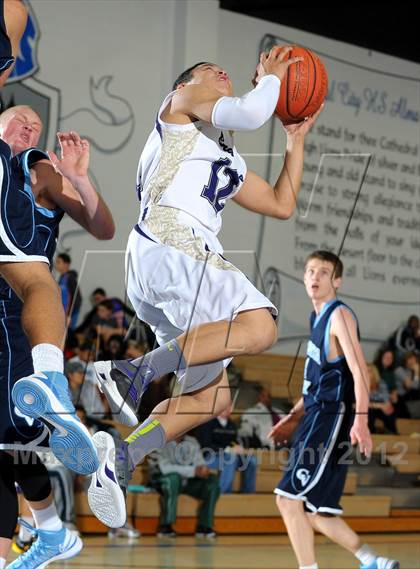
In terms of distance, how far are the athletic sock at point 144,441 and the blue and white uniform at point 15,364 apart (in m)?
0.32

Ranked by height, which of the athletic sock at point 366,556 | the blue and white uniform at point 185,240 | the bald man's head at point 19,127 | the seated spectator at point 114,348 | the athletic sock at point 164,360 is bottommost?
the athletic sock at point 366,556

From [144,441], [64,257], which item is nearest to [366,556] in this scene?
[144,441]

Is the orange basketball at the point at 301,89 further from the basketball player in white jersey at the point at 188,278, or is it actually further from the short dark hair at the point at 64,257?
the short dark hair at the point at 64,257

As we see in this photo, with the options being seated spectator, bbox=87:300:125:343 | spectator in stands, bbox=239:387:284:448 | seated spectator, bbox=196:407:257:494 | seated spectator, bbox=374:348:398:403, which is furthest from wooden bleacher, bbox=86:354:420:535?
seated spectator, bbox=87:300:125:343

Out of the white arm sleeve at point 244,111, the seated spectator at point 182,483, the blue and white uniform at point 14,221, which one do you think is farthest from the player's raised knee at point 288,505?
the seated spectator at point 182,483

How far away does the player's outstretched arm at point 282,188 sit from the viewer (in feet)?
14.4

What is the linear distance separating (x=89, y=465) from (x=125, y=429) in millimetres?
6404

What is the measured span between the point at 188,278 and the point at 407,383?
963 cm

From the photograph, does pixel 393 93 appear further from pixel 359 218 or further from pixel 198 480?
pixel 198 480

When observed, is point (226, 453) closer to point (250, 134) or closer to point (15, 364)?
point (250, 134)

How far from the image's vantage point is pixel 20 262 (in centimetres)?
346

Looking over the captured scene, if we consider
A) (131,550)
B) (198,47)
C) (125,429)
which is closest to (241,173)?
(131,550)

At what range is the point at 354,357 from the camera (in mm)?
5707

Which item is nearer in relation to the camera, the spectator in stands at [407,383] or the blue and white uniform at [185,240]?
the blue and white uniform at [185,240]
